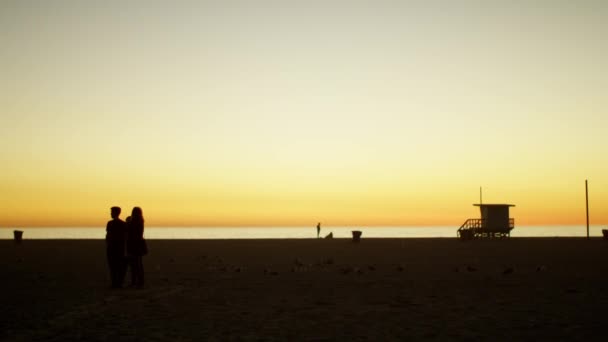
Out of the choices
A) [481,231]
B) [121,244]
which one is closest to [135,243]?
[121,244]

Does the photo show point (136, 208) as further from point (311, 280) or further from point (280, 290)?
point (311, 280)

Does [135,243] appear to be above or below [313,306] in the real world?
above

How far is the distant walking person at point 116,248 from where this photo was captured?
17.6 m

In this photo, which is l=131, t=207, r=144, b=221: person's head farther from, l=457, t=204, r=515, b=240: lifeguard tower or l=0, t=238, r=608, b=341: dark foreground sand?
l=457, t=204, r=515, b=240: lifeguard tower

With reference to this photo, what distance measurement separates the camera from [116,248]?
57.6 ft

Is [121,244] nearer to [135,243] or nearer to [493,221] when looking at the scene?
[135,243]

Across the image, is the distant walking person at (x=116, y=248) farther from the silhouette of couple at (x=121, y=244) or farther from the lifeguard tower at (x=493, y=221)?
the lifeguard tower at (x=493, y=221)

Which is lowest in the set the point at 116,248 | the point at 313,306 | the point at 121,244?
the point at 313,306

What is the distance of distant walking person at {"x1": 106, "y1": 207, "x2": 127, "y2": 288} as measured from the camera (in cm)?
1756

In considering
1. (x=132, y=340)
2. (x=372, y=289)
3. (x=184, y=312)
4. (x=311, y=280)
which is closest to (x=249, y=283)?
(x=311, y=280)

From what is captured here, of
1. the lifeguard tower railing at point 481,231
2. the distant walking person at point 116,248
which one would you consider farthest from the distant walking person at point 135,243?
the lifeguard tower railing at point 481,231

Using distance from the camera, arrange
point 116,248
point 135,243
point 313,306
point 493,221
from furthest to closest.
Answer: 1. point 493,221
2. point 135,243
3. point 116,248
4. point 313,306

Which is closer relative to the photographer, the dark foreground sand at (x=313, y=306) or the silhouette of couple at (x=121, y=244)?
the dark foreground sand at (x=313, y=306)

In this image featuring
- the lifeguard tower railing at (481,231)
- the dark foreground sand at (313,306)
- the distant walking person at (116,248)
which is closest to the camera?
the dark foreground sand at (313,306)
